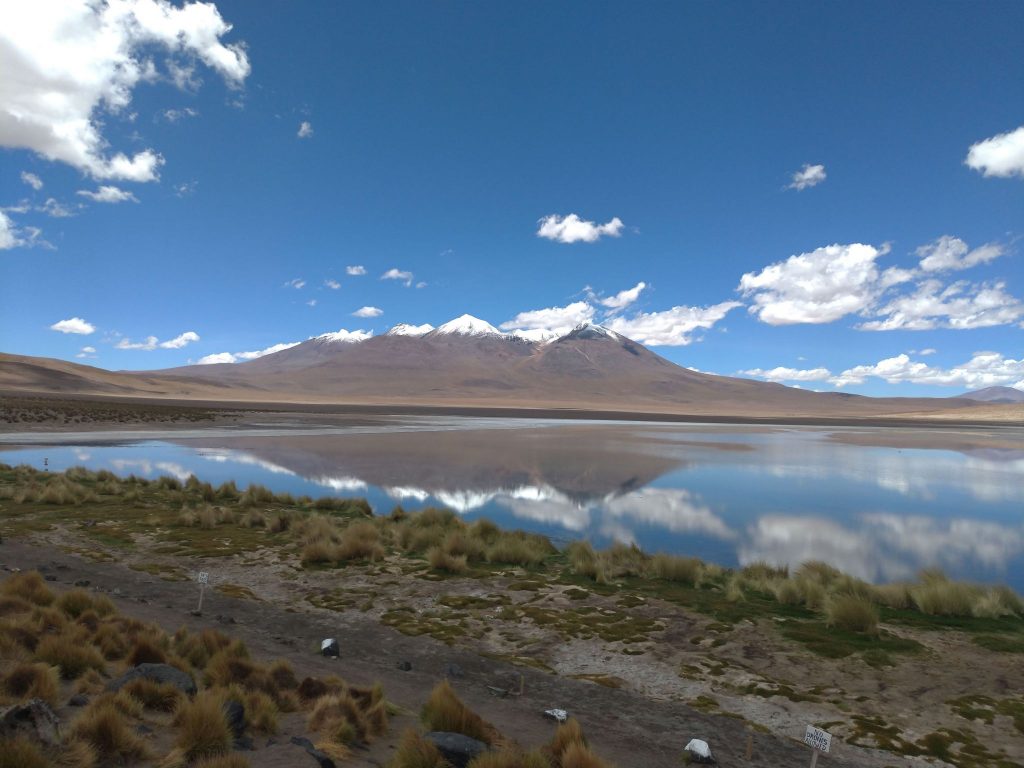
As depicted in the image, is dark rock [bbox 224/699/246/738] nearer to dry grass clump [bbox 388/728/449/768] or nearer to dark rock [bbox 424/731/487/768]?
dry grass clump [bbox 388/728/449/768]

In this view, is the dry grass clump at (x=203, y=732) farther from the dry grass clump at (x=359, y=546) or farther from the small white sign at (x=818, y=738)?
the dry grass clump at (x=359, y=546)

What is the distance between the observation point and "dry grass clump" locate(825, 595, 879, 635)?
7719 mm

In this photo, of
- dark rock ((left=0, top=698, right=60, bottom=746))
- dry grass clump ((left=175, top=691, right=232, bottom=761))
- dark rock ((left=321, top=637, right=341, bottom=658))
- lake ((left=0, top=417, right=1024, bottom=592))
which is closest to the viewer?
dark rock ((left=0, top=698, right=60, bottom=746))

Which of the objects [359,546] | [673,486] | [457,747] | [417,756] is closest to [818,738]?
[457,747]

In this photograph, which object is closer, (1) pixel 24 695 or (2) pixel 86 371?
(1) pixel 24 695

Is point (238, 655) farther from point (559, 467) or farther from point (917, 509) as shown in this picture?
point (559, 467)

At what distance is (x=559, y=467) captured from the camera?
25.5 m

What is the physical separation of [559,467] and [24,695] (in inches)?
866

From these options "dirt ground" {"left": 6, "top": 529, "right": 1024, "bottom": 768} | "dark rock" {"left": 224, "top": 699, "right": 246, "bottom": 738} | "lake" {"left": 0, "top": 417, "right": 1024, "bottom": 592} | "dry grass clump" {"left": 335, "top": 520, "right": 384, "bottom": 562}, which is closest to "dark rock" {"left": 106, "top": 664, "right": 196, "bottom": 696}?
"dark rock" {"left": 224, "top": 699, "right": 246, "bottom": 738}

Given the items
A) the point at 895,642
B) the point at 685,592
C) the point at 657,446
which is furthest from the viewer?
the point at 657,446

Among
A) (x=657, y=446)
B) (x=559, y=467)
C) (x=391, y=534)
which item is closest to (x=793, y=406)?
(x=657, y=446)

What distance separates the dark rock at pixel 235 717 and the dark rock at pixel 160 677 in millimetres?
618

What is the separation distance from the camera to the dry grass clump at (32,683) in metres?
4.21

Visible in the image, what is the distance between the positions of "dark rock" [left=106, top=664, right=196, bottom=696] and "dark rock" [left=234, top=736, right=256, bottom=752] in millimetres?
843
